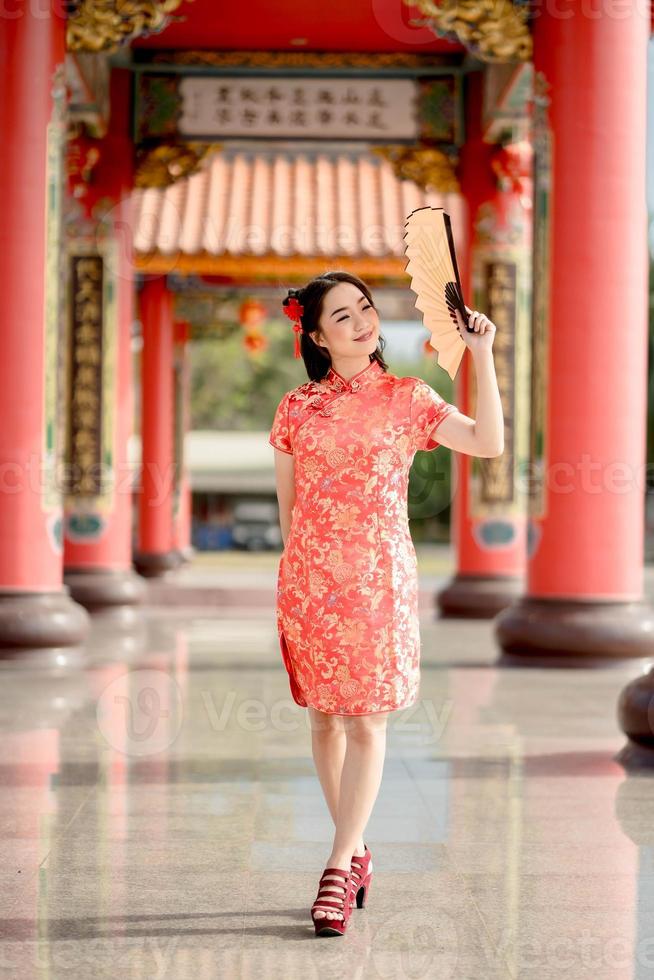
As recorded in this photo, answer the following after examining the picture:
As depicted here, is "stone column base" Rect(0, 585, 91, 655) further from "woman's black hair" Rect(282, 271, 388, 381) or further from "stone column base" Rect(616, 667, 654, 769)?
"woman's black hair" Rect(282, 271, 388, 381)

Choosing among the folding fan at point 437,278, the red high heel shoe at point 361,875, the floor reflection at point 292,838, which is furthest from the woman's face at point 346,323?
the floor reflection at point 292,838

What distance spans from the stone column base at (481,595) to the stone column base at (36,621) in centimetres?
462

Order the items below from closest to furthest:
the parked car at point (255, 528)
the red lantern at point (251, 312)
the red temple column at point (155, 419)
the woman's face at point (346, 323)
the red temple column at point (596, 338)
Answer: the woman's face at point (346, 323), the red temple column at point (596, 338), the red temple column at point (155, 419), the red lantern at point (251, 312), the parked car at point (255, 528)

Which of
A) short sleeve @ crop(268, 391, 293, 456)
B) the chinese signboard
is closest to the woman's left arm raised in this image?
short sleeve @ crop(268, 391, 293, 456)

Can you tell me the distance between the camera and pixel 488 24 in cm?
879

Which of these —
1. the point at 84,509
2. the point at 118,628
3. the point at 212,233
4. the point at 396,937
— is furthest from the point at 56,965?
the point at 212,233

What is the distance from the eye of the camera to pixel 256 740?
5.60 m

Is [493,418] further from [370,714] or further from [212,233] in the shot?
[212,233]

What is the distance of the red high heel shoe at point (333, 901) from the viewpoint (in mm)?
2979

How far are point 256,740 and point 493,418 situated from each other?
280 cm

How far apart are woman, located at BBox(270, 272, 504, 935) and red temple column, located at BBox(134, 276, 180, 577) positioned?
1437cm

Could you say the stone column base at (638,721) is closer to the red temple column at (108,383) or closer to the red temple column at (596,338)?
the red temple column at (596,338)

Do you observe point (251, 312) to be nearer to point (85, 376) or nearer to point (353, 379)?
point (85, 376)

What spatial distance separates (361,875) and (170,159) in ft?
29.6
